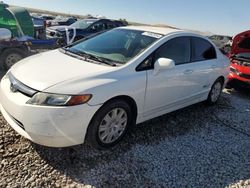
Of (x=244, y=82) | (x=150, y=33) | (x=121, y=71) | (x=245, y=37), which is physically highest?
(x=150, y=33)

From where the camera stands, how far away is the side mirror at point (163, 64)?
12.6 feet

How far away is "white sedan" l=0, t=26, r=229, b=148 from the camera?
3074mm

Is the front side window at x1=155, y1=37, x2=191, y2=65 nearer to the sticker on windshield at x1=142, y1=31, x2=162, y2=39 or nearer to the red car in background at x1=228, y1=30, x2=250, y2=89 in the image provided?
the sticker on windshield at x1=142, y1=31, x2=162, y2=39

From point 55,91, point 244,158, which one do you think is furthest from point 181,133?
point 55,91

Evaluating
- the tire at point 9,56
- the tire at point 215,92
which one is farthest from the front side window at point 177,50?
the tire at point 9,56

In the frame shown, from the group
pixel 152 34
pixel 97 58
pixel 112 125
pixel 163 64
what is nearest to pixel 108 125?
pixel 112 125

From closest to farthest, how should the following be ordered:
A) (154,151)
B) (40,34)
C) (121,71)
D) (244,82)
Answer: (121,71)
(154,151)
(244,82)
(40,34)

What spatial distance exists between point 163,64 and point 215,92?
2513mm

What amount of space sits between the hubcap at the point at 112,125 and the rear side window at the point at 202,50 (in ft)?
6.19

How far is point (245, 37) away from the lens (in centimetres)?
825

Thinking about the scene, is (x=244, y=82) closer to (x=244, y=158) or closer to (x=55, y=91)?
(x=244, y=158)

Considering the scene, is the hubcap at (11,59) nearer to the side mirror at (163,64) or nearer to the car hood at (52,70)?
the car hood at (52,70)

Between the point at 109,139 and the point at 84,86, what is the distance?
0.89m

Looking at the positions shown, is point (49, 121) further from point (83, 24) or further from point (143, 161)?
point (83, 24)
